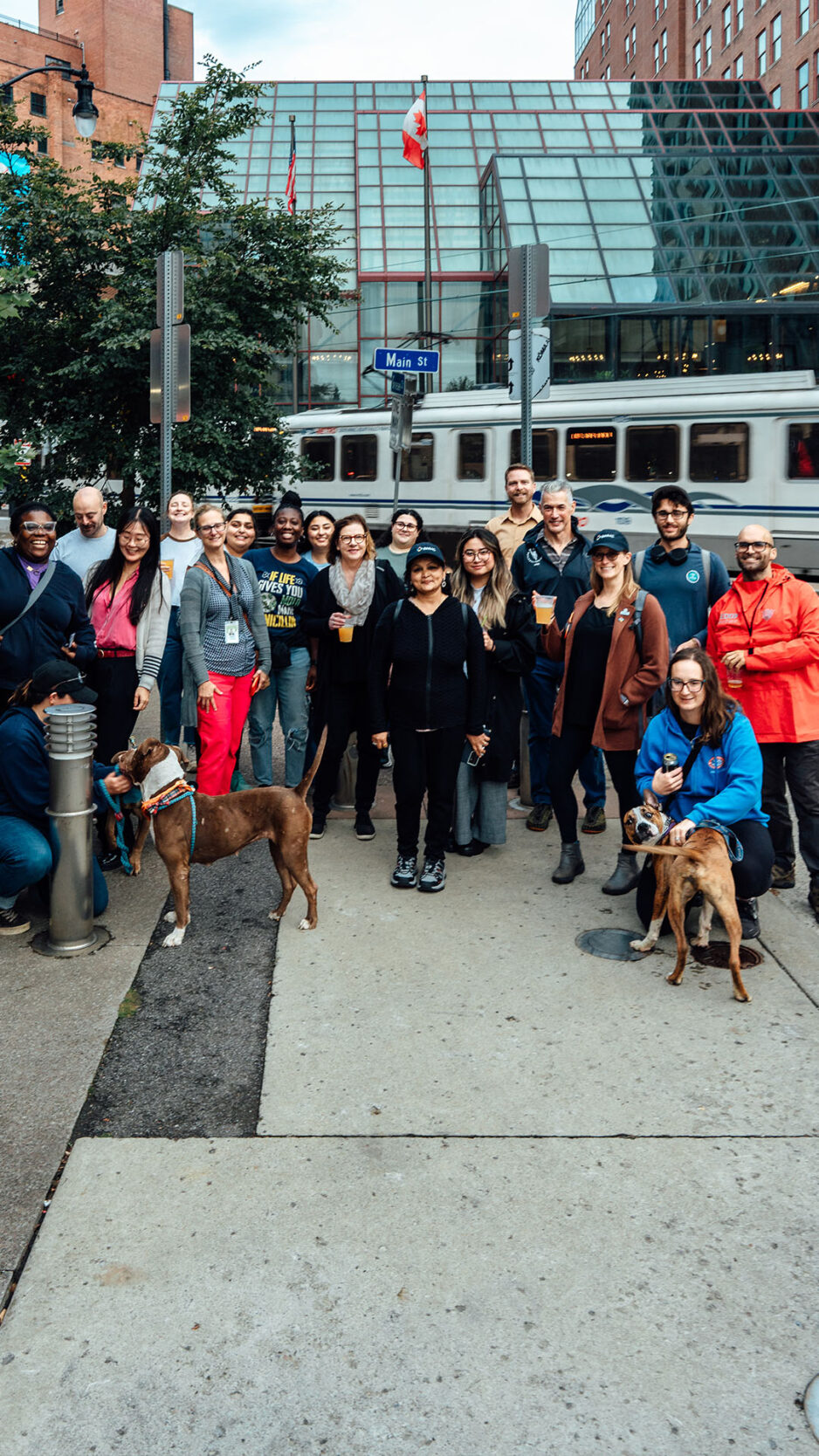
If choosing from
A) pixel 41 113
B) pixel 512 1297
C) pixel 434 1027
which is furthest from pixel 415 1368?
pixel 41 113

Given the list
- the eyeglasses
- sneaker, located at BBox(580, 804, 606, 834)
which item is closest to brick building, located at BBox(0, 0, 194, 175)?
sneaker, located at BBox(580, 804, 606, 834)

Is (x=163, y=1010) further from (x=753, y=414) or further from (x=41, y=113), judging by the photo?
(x=41, y=113)

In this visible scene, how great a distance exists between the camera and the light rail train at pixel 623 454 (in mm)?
16547

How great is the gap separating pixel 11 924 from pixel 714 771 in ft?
11.1

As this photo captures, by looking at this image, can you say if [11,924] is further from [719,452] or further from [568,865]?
[719,452]

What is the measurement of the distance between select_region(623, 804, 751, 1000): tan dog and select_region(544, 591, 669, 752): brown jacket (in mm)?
961

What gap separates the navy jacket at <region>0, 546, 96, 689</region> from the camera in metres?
5.61

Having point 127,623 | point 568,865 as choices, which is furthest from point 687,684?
point 127,623

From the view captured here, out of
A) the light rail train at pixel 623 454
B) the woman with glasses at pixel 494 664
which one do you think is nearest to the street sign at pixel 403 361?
the light rail train at pixel 623 454

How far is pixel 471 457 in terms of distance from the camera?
20141 millimetres

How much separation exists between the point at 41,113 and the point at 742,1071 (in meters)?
78.2

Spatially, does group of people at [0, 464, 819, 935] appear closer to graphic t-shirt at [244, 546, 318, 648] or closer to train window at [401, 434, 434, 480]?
graphic t-shirt at [244, 546, 318, 648]

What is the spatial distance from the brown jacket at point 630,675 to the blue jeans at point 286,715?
202 centimetres

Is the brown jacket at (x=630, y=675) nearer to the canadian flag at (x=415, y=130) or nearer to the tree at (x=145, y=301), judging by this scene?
the tree at (x=145, y=301)
